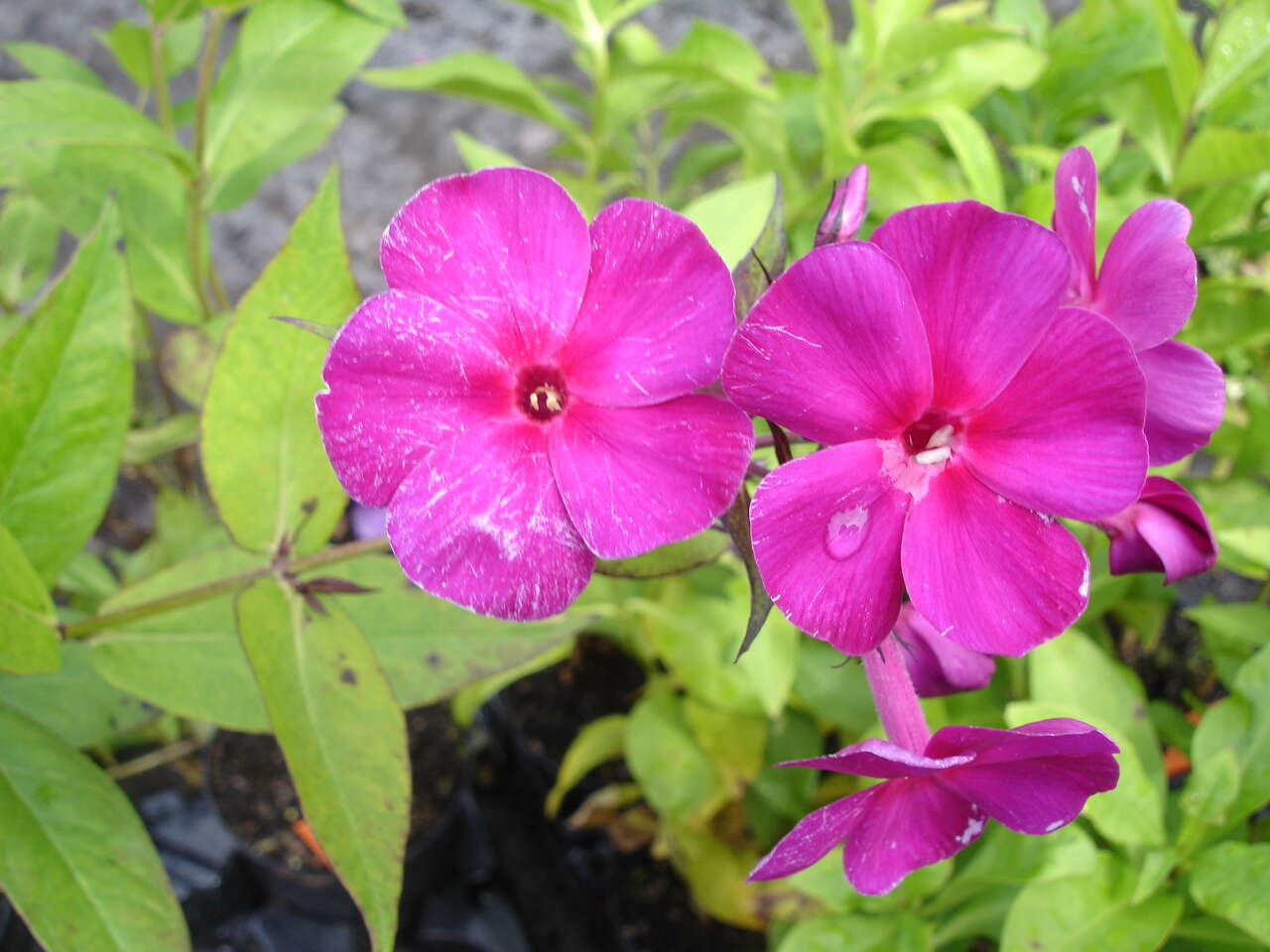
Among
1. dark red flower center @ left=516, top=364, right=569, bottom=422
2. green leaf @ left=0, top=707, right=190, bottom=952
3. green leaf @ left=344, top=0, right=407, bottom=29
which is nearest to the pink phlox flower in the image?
dark red flower center @ left=516, top=364, right=569, bottom=422

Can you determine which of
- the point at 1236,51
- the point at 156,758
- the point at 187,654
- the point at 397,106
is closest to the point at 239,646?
the point at 187,654

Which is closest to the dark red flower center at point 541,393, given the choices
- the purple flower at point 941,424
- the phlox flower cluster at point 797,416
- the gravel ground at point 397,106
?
the phlox flower cluster at point 797,416

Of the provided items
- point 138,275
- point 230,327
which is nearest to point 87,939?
point 230,327

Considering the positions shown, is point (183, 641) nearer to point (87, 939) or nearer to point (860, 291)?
point (87, 939)

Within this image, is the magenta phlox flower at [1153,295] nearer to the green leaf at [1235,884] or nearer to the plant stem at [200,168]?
the green leaf at [1235,884]

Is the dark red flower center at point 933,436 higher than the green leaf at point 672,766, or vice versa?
the dark red flower center at point 933,436
